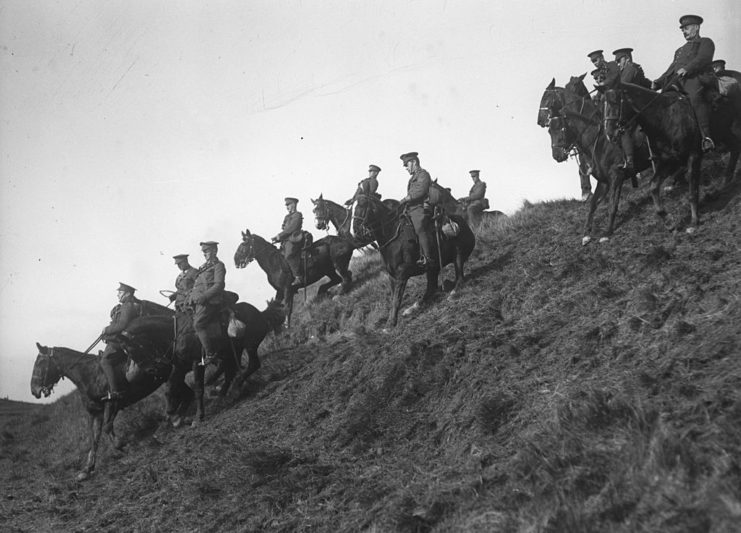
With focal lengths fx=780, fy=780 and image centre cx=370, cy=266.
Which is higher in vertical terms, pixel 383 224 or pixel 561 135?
pixel 561 135

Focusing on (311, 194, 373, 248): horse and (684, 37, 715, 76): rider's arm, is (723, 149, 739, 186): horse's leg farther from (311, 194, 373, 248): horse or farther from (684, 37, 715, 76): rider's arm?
(311, 194, 373, 248): horse

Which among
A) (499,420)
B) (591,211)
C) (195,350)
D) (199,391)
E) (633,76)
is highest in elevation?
(633,76)

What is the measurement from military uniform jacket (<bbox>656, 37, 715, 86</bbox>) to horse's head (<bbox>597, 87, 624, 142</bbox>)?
1.42 meters

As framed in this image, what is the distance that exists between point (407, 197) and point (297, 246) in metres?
5.25

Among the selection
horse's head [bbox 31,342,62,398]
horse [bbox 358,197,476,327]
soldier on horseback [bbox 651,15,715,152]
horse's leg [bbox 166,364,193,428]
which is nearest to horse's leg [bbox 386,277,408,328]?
horse [bbox 358,197,476,327]

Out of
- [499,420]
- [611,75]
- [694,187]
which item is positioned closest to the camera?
[499,420]

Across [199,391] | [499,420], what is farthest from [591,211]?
[199,391]

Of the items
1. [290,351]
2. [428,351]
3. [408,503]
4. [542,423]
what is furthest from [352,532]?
[290,351]

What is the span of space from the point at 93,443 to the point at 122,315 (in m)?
2.44

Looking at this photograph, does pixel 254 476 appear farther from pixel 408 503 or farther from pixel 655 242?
pixel 655 242

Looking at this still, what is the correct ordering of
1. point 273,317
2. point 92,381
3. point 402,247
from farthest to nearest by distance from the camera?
point 273,317 → point 402,247 → point 92,381

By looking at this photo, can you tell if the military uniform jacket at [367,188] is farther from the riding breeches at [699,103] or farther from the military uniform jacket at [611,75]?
the riding breeches at [699,103]

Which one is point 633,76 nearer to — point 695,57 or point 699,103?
point 695,57

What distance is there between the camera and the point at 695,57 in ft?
43.0
